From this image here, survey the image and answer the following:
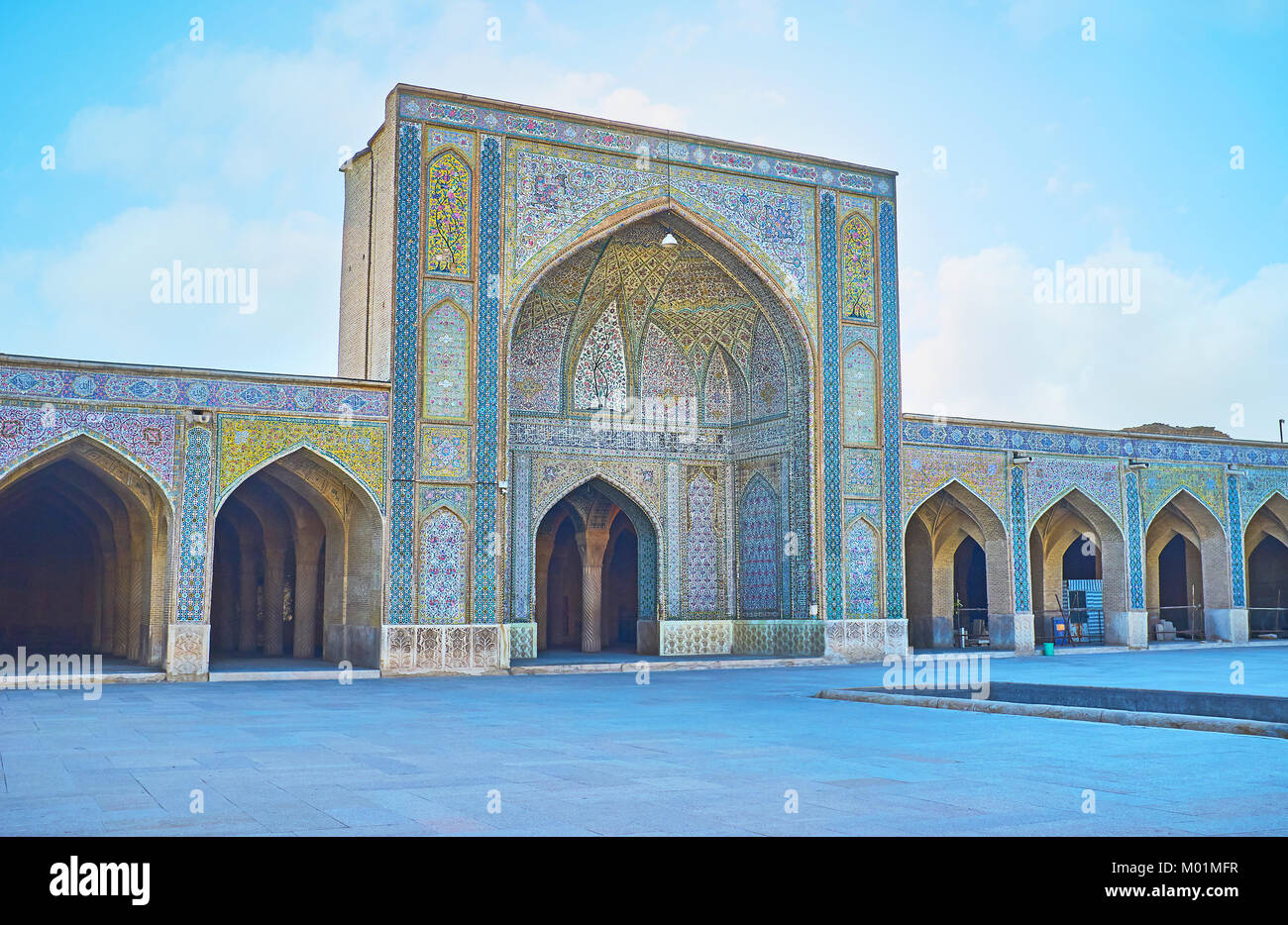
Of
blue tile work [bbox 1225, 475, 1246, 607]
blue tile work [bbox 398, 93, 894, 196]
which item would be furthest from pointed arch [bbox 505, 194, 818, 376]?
blue tile work [bbox 1225, 475, 1246, 607]

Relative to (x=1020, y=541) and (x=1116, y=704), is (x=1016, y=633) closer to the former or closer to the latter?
(x=1020, y=541)

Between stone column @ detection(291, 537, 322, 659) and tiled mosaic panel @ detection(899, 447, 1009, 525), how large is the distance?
7.00m

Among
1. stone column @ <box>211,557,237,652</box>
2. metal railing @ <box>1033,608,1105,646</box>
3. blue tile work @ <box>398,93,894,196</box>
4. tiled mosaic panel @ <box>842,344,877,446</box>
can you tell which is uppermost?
blue tile work @ <box>398,93,894,196</box>

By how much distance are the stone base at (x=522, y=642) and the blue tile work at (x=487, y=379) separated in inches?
43.4

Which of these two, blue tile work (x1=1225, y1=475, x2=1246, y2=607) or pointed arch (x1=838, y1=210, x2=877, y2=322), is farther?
blue tile work (x1=1225, y1=475, x2=1246, y2=607)

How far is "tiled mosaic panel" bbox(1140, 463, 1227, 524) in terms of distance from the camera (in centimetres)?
1734

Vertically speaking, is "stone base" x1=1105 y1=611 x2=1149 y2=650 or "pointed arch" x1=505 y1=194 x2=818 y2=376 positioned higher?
"pointed arch" x1=505 y1=194 x2=818 y2=376

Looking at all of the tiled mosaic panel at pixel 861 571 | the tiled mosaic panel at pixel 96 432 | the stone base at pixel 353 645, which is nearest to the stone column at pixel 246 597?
the stone base at pixel 353 645

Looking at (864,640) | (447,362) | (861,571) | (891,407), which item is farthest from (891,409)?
(447,362)

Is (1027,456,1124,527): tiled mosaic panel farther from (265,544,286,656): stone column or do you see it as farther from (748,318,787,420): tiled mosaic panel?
(265,544,286,656): stone column

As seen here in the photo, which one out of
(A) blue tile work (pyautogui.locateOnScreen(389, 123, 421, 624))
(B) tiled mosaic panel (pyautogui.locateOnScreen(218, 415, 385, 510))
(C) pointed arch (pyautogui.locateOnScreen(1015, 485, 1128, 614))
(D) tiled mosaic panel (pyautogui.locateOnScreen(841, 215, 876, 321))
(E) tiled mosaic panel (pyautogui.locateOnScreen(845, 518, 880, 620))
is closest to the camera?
(B) tiled mosaic panel (pyautogui.locateOnScreen(218, 415, 385, 510))

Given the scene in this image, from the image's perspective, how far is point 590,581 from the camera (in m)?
16.6

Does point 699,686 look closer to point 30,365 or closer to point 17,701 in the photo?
point 17,701

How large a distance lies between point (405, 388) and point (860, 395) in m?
5.64
